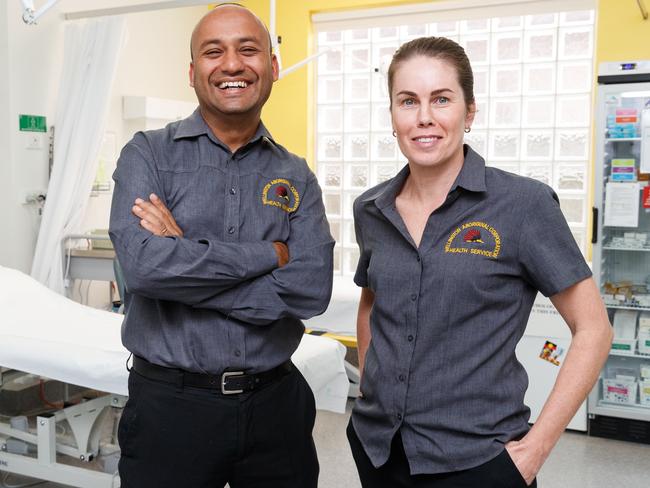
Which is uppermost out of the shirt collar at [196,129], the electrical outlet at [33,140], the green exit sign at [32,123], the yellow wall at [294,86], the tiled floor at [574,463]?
the yellow wall at [294,86]

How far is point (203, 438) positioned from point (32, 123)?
10.3ft

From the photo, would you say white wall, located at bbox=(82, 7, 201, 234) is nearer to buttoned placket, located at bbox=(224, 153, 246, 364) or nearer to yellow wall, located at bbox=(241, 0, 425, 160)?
yellow wall, located at bbox=(241, 0, 425, 160)

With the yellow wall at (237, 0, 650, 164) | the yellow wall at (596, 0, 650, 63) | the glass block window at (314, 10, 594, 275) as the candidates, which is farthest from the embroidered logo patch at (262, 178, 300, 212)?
the yellow wall at (237, 0, 650, 164)

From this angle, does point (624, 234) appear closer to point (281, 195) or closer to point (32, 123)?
point (281, 195)

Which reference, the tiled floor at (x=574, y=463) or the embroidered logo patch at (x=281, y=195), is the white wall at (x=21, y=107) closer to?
the tiled floor at (x=574, y=463)

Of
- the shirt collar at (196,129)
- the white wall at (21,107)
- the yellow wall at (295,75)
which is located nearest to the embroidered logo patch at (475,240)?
the shirt collar at (196,129)

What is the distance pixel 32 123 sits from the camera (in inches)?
159

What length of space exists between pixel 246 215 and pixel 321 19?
413 cm

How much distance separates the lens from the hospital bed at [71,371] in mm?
A: 2455

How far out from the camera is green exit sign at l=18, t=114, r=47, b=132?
3.97m

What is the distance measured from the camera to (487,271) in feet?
3.94

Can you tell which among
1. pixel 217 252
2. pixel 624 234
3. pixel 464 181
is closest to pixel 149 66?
pixel 624 234

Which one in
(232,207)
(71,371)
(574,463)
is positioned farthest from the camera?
(574,463)

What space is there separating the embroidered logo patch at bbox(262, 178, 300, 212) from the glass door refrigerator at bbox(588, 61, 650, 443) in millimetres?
2477
